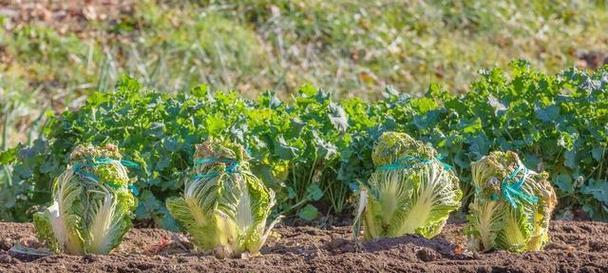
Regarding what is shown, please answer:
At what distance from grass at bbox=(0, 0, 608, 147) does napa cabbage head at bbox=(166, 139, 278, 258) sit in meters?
3.80

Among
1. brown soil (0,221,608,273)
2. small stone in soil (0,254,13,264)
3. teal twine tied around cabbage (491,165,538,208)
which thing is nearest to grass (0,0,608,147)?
brown soil (0,221,608,273)

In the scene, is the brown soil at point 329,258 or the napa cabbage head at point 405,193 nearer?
the brown soil at point 329,258

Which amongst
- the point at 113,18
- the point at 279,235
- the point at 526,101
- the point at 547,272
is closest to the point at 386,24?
the point at 113,18

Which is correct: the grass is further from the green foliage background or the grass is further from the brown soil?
the brown soil

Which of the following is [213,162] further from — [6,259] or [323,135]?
[323,135]

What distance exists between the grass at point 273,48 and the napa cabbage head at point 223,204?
3802mm

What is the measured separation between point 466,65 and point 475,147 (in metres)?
4.59

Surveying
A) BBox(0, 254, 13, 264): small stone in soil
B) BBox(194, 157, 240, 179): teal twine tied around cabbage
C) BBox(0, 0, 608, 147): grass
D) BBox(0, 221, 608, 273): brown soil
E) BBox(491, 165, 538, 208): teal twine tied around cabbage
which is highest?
BBox(0, 0, 608, 147): grass

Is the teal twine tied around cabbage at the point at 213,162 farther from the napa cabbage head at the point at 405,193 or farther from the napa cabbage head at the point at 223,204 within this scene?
the napa cabbage head at the point at 405,193

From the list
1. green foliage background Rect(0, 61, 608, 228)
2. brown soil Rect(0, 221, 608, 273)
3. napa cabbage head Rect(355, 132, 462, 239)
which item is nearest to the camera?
brown soil Rect(0, 221, 608, 273)

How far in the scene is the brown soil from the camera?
4.69 meters

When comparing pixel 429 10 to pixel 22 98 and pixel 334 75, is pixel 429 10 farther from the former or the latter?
pixel 22 98

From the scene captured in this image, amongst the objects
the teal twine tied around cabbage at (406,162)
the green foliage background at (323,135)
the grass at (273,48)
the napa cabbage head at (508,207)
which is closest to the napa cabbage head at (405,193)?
the teal twine tied around cabbage at (406,162)

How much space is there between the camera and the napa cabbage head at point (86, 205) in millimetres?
5105
